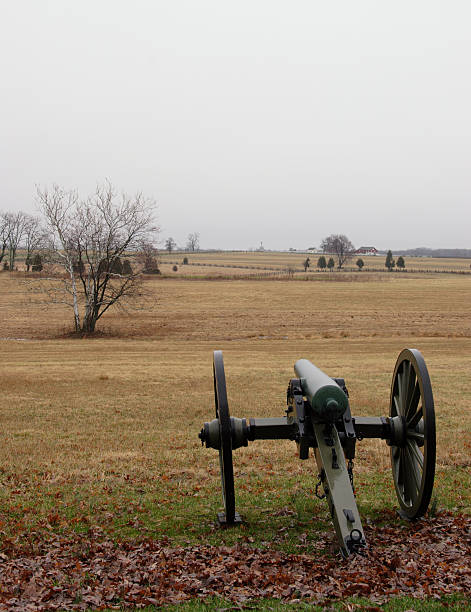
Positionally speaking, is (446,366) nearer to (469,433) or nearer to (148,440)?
(469,433)

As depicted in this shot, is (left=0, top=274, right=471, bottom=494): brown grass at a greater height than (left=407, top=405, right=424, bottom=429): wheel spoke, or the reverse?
(left=407, top=405, right=424, bottom=429): wheel spoke

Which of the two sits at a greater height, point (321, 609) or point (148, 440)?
point (321, 609)

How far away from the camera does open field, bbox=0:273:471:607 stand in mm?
6879

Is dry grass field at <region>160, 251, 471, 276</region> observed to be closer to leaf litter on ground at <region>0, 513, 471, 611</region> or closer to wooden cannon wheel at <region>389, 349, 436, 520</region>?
wooden cannon wheel at <region>389, 349, 436, 520</region>

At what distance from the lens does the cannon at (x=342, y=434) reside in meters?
5.30

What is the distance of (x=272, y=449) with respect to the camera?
429 inches

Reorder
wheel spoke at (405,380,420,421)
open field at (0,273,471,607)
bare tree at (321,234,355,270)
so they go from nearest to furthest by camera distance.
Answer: wheel spoke at (405,380,420,421) < open field at (0,273,471,607) < bare tree at (321,234,355,270)

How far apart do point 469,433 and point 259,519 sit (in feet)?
21.3

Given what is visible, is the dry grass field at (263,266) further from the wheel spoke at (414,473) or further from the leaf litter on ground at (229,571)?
the leaf litter on ground at (229,571)

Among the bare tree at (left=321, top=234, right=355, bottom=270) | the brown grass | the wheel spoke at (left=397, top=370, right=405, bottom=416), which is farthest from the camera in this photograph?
the bare tree at (left=321, top=234, right=355, bottom=270)

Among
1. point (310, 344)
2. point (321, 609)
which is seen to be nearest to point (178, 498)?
point (321, 609)

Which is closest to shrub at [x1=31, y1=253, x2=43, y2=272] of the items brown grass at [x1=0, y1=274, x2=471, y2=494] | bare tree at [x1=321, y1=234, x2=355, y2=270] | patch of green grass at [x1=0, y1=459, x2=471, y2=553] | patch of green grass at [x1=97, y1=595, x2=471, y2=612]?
brown grass at [x1=0, y1=274, x2=471, y2=494]

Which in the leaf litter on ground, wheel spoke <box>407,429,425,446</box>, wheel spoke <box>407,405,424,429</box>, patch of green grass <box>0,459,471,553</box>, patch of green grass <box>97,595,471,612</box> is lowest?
patch of green grass <box>0,459,471,553</box>

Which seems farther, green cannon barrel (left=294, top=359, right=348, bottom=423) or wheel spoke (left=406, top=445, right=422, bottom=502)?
wheel spoke (left=406, top=445, right=422, bottom=502)
